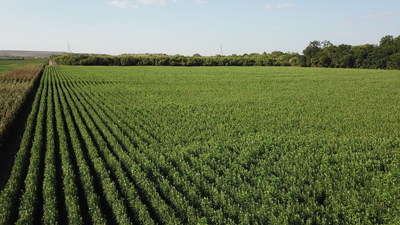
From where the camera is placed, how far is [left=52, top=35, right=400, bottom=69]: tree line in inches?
3095

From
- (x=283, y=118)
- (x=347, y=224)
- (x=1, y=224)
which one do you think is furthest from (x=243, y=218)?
(x=283, y=118)

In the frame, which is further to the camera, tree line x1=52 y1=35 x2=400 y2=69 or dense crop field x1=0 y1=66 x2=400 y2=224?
tree line x1=52 y1=35 x2=400 y2=69

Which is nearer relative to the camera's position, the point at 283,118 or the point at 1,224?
the point at 1,224

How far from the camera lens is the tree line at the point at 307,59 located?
258 ft

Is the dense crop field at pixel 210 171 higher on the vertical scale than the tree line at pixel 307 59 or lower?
lower

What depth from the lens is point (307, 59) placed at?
3757 inches

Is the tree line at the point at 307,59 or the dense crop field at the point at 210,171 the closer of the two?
the dense crop field at the point at 210,171

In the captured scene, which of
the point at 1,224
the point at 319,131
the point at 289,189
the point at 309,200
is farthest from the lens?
the point at 319,131

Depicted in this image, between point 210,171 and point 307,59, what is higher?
point 307,59

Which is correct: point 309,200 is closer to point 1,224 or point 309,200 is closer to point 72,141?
point 1,224

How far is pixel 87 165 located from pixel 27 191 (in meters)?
2.11

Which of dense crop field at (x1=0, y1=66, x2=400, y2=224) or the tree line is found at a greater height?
the tree line

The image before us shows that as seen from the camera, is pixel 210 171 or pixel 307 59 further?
pixel 307 59

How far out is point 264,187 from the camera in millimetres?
8273
